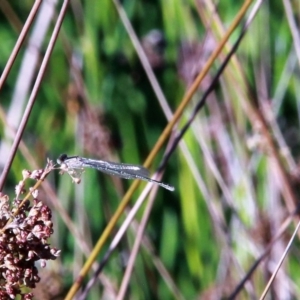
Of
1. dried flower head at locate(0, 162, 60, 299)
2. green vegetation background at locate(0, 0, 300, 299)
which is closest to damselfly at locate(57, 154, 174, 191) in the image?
dried flower head at locate(0, 162, 60, 299)

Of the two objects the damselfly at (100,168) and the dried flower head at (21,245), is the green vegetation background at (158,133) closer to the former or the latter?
the damselfly at (100,168)

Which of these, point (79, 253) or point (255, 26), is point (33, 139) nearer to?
point (79, 253)

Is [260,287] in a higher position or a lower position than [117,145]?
lower

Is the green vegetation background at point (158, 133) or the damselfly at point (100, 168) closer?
the damselfly at point (100, 168)

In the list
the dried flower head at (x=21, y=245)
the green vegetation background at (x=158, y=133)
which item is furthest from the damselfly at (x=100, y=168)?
the green vegetation background at (x=158, y=133)

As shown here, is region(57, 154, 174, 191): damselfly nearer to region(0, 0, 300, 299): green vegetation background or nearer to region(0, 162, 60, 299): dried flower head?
region(0, 162, 60, 299): dried flower head

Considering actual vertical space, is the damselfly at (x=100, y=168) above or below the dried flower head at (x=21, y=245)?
above

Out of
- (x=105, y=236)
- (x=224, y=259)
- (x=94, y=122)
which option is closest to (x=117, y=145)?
(x=94, y=122)
